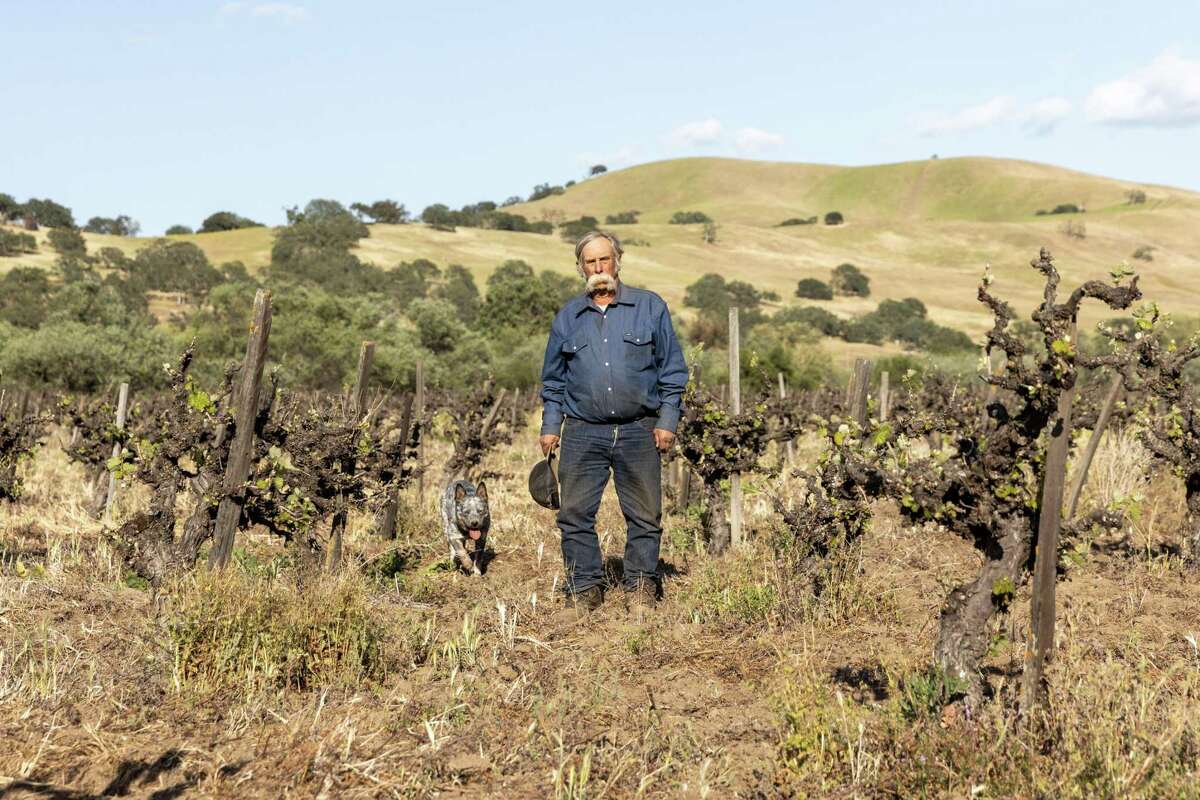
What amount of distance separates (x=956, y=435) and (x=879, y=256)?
8531 centimetres

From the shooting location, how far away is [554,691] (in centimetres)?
496

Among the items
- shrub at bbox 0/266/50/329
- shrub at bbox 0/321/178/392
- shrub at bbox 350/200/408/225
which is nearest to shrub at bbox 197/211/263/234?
shrub at bbox 350/200/408/225

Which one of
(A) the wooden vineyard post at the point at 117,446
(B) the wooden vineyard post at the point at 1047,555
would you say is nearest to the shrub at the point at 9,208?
(A) the wooden vineyard post at the point at 117,446

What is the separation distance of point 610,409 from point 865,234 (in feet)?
306

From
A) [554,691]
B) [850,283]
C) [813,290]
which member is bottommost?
[813,290]

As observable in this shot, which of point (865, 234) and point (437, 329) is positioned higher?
point (865, 234)

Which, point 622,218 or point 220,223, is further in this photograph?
point 622,218

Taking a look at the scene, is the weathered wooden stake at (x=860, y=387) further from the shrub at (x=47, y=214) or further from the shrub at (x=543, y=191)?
the shrub at (x=543, y=191)

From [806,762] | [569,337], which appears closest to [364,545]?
[569,337]

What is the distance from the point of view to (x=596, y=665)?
541 cm

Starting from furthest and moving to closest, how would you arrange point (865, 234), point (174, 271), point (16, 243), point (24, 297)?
point (865, 234)
point (16, 243)
point (174, 271)
point (24, 297)

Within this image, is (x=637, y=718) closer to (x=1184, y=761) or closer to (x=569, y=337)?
(x=1184, y=761)

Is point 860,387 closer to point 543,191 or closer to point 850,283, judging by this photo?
point 850,283

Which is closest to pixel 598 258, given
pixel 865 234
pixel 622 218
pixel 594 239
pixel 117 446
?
pixel 594 239
